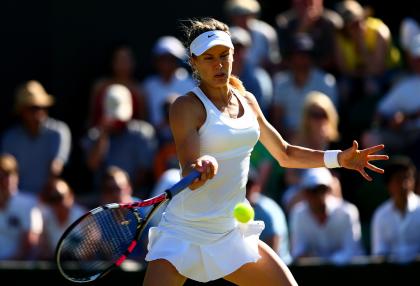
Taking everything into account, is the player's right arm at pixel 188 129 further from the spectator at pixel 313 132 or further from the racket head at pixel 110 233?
the spectator at pixel 313 132

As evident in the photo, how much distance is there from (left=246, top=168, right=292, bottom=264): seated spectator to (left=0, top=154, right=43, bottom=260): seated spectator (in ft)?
6.27

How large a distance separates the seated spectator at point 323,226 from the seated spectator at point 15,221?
2.09 meters

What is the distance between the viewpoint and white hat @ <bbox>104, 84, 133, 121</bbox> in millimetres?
9273

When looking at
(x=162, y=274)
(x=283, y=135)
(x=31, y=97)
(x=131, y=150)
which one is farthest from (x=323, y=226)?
(x=162, y=274)

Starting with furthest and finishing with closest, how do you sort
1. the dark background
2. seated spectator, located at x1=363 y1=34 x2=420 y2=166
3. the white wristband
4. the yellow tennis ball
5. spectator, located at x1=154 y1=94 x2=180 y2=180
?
the dark background → spectator, located at x1=154 y1=94 x2=180 y2=180 → seated spectator, located at x1=363 y1=34 x2=420 y2=166 → the white wristband → the yellow tennis ball

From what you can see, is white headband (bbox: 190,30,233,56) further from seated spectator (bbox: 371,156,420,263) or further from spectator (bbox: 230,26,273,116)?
spectator (bbox: 230,26,273,116)

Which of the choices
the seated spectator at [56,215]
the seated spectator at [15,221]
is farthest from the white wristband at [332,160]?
the seated spectator at [15,221]

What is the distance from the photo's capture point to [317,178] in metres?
8.27

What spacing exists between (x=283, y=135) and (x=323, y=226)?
1.32 metres

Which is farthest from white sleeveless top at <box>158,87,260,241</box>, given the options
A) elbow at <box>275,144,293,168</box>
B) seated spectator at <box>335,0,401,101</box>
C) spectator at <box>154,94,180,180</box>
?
seated spectator at <box>335,0,401,101</box>

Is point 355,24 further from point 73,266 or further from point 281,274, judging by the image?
point 281,274

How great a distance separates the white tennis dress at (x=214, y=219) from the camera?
512cm

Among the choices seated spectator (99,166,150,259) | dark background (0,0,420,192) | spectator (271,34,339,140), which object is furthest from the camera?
dark background (0,0,420,192)

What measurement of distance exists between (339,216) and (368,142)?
0.99 m
